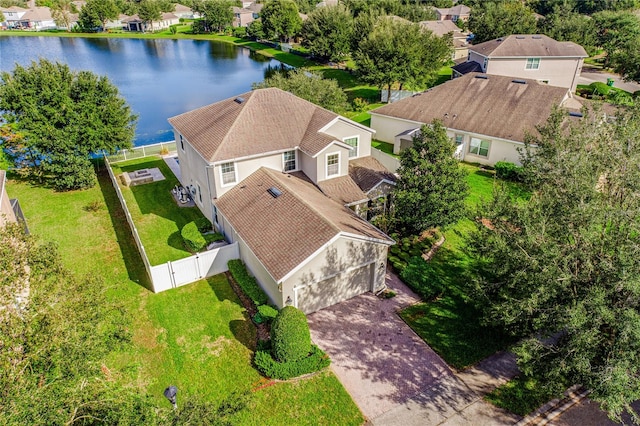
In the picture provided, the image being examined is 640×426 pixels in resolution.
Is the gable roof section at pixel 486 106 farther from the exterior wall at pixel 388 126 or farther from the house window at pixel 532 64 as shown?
the house window at pixel 532 64

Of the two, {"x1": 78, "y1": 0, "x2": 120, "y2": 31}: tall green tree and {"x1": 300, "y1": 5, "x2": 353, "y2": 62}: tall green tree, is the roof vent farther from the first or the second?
{"x1": 78, "y1": 0, "x2": 120, "y2": 31}: tall green tree

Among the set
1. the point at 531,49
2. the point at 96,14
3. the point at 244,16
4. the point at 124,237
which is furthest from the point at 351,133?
the point at 96,14

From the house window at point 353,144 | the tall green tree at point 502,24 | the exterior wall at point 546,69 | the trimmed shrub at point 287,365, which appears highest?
the tall green tree at point 502,24

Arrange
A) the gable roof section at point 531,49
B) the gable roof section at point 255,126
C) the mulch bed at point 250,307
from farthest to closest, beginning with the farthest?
the gable roof section at point 531,49 → the gable roof section at point 255,126 → the mulch bed at point 250,307

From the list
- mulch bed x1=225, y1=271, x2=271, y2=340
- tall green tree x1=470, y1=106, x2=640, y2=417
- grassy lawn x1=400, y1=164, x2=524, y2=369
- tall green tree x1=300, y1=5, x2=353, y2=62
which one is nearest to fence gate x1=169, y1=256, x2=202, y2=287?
mulch bed x1=225, y1=271, x2=271, y2=340

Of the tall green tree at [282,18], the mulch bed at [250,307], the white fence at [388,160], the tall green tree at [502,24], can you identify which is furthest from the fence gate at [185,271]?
the tall green tree at [282,18]

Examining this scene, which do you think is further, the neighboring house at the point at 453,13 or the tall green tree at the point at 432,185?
the neighboring house at the point at 453,13

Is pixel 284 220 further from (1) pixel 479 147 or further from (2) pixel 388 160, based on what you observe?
(1) pixel 479 147

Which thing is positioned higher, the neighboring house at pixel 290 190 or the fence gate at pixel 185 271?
the neighboring house at pixel 290 190
